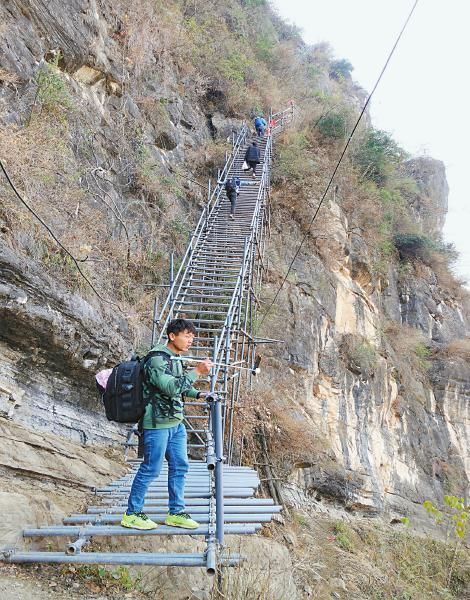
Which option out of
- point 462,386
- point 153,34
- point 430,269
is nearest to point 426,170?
point 430,269

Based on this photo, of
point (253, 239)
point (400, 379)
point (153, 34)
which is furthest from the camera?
point (400, 379)

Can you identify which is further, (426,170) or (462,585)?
(426,170)

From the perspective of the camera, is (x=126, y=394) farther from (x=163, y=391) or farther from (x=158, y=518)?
(x=158, y=518)

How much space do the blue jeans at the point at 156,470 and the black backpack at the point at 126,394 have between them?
20 centimetres

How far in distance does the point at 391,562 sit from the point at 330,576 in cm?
272

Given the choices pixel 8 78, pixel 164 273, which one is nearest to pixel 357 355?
pixel 164 273

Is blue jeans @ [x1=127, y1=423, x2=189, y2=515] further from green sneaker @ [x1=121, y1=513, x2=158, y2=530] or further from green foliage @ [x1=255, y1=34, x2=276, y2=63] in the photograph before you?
green foliage @ [x1=255, y1=34, x2=276, y2=63]

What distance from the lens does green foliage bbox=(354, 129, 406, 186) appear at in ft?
60.2

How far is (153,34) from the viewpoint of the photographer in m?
12.5

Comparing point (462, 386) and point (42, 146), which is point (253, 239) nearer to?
point (42, 146)

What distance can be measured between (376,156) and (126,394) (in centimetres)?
1746

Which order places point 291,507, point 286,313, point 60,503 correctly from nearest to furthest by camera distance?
point 60,503
point 291,507
point 286,313

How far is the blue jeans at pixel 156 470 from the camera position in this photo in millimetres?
3264

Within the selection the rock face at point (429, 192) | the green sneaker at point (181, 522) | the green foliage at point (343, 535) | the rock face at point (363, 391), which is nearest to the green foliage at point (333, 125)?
the rock face at point (363, 391)
